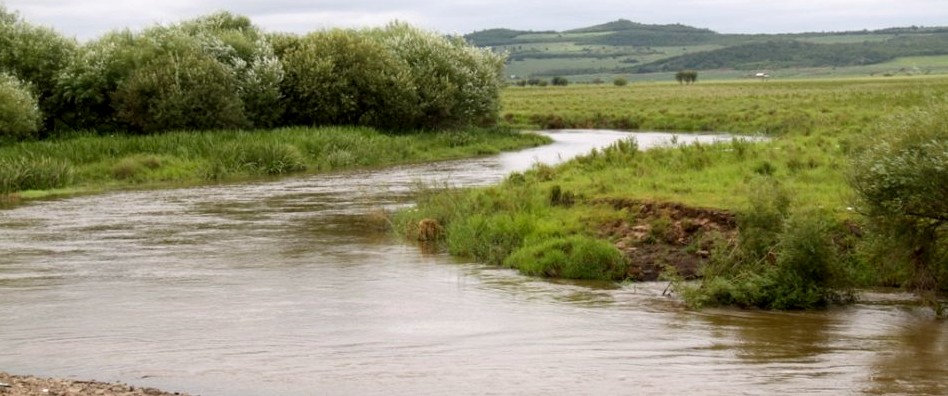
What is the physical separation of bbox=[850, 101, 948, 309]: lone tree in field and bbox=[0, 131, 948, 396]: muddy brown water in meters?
0.66

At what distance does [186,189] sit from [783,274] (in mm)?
22136

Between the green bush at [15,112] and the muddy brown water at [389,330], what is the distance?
17.3 metres

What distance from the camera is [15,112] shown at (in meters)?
38.4

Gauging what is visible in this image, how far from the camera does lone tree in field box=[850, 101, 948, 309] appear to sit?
14164 millimetres

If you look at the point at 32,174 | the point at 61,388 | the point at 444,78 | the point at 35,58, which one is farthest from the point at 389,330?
the point at 444,78

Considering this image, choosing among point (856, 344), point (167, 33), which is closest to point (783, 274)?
point (856, 344)

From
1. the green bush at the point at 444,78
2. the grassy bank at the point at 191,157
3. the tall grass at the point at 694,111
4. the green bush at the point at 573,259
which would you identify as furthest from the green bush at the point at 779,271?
the green bush at the point at 444,78

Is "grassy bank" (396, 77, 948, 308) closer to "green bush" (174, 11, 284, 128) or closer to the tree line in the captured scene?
the tree line

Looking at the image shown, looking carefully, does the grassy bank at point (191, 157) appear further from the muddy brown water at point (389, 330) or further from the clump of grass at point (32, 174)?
the muddy brown water at point (389, 330)

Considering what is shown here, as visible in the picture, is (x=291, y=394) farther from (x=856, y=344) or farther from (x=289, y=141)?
(x=289, y=141)

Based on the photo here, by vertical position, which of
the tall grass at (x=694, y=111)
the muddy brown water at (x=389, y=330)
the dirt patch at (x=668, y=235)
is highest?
the dirt patch at (x=668, y=235)

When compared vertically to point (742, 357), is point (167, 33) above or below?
above

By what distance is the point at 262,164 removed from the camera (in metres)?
39.9

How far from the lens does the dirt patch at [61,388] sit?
1059 cm
